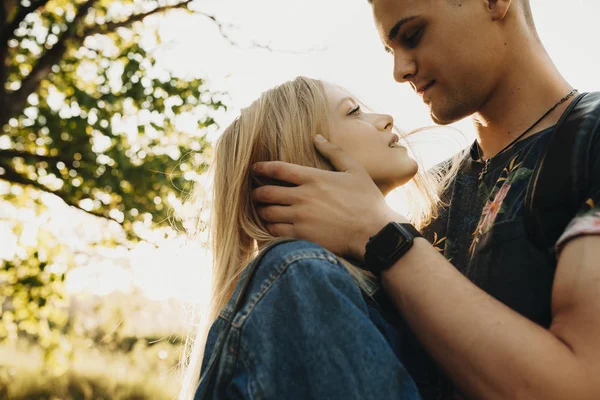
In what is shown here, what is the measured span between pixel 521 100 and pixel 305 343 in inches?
54.3

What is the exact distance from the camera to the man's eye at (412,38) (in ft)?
7.37

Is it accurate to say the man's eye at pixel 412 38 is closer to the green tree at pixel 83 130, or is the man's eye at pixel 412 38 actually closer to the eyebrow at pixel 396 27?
the eyebrow at pixel 396 27

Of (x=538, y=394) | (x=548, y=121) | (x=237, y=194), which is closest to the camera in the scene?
(x=538, y=394)

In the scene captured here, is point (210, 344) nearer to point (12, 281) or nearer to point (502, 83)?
point (502, 83)

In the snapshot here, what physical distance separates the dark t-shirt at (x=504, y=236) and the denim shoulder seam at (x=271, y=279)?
1.50 ft

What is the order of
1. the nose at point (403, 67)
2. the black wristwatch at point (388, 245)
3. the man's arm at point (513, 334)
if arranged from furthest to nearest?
the nose at point (403, 67) → the black wristwatch at point (388, 245) → the man's arm at point (513, 334)

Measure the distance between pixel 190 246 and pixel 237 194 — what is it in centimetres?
61

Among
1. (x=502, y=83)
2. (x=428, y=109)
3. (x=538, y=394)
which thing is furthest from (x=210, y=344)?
(x=502, y=83)

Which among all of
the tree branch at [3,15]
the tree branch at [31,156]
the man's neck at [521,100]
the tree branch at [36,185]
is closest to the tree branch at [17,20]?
the tree branch at [3,15]

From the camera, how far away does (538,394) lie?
128 cm

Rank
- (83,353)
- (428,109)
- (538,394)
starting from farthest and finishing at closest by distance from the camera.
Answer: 1. (83,353)
2. (428,109)
3. (538,394)

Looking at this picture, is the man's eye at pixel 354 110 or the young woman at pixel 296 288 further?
the man's eye at pixel 354 110

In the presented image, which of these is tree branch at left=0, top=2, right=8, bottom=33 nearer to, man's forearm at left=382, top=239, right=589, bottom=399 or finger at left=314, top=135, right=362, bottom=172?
finger at left=314, top=135, right=362, bottom=172

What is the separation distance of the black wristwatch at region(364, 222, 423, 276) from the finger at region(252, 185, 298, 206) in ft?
1.19
